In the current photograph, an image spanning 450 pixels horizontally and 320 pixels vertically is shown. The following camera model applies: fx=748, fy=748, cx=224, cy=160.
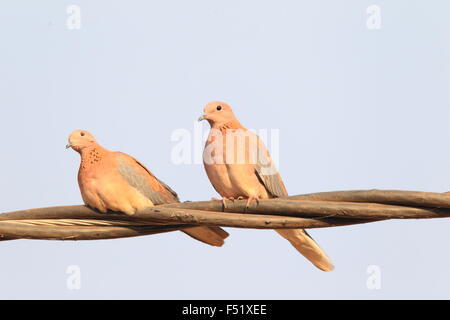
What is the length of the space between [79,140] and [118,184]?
1.61ft

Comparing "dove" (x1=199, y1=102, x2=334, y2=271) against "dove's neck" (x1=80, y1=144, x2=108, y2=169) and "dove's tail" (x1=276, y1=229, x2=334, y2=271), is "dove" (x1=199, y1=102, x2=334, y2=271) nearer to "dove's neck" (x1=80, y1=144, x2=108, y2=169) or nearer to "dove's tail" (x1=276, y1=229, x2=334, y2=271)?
"dove's tail" (x1=276, y1=229, x2=334, y2=271)

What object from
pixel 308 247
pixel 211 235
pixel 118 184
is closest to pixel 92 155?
pixel 118 184

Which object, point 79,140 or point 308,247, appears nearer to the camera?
point 79,140

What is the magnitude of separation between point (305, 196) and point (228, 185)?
130 cm

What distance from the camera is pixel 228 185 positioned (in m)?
5.32

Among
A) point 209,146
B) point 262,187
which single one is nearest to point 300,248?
point 262,187

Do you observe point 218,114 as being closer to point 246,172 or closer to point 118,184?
point 246,172

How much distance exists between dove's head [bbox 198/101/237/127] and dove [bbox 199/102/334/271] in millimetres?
75

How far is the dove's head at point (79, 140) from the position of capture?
5164 millimetres

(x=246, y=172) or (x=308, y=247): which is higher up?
(x=246, y=172)

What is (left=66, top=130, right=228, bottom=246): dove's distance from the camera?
4699 millimetres

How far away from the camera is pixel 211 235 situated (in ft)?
16.1

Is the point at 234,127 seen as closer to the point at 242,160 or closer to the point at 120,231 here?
the point at 242,160

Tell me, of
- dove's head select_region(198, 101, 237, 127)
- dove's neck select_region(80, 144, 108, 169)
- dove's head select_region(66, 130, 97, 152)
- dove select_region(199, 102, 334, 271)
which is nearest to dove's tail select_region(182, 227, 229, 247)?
dove select_region(199, 102, 334, 271)
